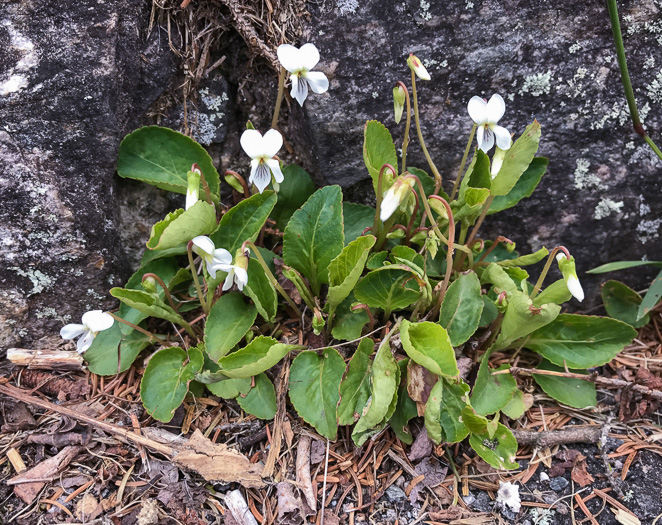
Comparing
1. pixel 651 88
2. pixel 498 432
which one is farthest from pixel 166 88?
pixel 651 88

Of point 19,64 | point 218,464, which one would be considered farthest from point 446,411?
point 19,64

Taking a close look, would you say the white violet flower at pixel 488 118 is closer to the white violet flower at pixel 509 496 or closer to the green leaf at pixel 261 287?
the green leaf at pixel 261 287

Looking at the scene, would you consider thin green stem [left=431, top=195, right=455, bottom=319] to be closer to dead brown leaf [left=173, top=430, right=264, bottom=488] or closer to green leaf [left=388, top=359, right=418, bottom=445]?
green leaf [left=388, top=359, right=418, bottom=445]

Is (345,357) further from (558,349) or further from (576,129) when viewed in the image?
(576,129)

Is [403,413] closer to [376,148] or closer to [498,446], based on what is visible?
[498,446]

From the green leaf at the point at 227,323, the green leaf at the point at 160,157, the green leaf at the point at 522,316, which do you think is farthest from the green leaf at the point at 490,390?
the green leaf at the point at 160,157

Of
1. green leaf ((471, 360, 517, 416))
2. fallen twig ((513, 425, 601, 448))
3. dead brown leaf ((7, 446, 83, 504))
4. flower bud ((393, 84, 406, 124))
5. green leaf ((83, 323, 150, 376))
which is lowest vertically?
fallen twig ((513, 425, 601, 448))

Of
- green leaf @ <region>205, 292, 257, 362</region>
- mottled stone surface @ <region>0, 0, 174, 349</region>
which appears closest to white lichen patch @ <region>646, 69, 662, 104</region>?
green leaf @ <region>205, 292, 257, 362</region>
